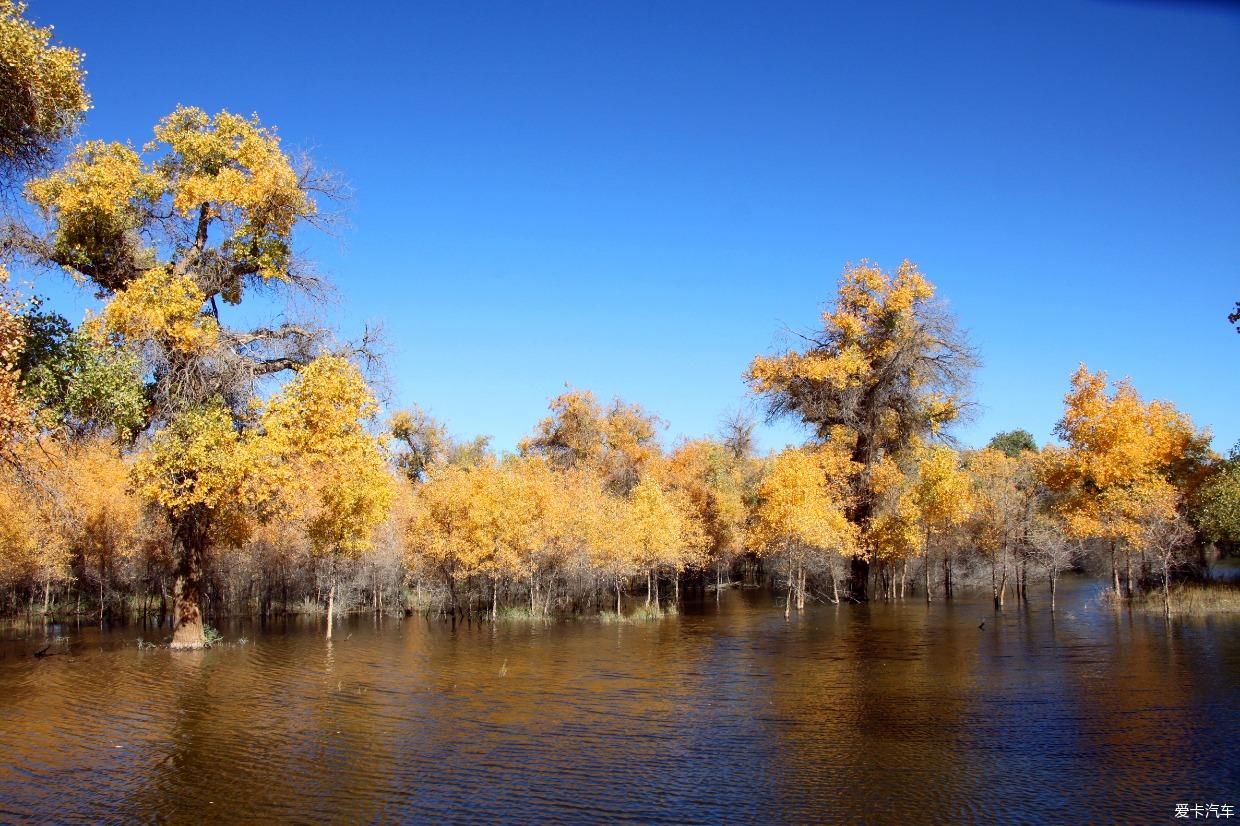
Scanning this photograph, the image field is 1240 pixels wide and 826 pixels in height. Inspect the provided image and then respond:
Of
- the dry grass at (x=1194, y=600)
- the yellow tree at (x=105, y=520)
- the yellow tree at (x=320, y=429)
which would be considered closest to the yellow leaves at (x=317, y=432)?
the yellow tree at (x=320, y=429)

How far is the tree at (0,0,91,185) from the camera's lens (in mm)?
12633

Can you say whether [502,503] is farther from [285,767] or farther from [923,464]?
[285,767]

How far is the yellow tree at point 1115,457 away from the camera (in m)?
37.0

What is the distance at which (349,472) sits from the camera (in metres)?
24.0

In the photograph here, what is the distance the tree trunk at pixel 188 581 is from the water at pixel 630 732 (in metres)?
0.75

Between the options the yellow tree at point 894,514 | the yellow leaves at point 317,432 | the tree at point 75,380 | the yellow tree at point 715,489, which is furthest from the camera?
the yellow tree at point 715,489

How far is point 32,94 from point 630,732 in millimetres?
14109

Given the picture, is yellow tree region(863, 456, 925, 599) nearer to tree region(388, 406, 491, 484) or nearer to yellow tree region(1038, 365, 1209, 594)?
yellow tree region(1038, 365, 1209, 594)

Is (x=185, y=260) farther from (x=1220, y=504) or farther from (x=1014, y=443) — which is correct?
(x=1014, y=443)

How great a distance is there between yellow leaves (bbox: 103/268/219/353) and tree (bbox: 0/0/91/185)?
6.83 meters

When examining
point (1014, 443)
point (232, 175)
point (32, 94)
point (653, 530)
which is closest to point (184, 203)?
point (232, 175)

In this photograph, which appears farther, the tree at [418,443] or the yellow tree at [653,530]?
the tree at [418,443]

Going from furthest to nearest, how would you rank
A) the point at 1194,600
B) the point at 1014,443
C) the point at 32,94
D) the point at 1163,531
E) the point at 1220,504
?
the point at 1014,443 → the point at 1220,504 → the point at 1194,600 → the point at 1163,531 → the point at 32,94

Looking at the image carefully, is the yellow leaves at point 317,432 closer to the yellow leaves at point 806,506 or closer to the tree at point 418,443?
the yellow leaves at point 806,506
